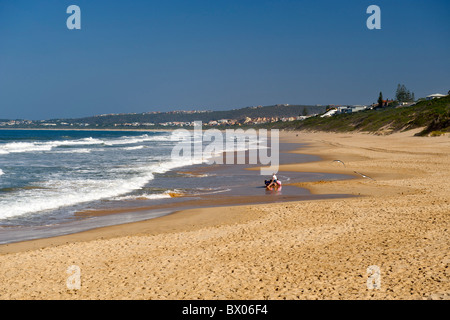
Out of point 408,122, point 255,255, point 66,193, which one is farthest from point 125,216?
point 408,122

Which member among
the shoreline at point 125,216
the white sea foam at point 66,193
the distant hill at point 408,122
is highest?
the distant hill at point 408,122

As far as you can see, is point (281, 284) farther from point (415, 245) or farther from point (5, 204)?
point (5, 204)

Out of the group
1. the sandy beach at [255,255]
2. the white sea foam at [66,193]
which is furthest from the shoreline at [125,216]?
the white sea foam at [66,193]

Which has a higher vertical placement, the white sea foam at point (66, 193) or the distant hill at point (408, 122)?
the distant hill at point (408, 122)

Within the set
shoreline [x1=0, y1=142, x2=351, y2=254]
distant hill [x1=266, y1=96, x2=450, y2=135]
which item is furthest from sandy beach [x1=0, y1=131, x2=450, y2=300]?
distant hill [x1=266, y1=96, x2=450, y2=135]

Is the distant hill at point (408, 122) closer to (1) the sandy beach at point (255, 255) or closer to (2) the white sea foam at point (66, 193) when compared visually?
(2) the white sea foam at point (66, 193)

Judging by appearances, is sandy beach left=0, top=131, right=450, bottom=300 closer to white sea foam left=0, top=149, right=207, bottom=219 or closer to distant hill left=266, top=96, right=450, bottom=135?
white sea foam left=0, top=149, right=207, bottom=219

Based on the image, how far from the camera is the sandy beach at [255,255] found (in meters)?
6.83

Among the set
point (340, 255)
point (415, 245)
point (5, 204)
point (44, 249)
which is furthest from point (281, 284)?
point (5, 204)

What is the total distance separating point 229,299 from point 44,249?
5087 mm

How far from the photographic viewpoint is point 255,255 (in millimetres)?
8586

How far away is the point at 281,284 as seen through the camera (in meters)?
6.96

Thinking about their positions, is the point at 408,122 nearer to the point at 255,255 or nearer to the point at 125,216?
the point at 125,216
